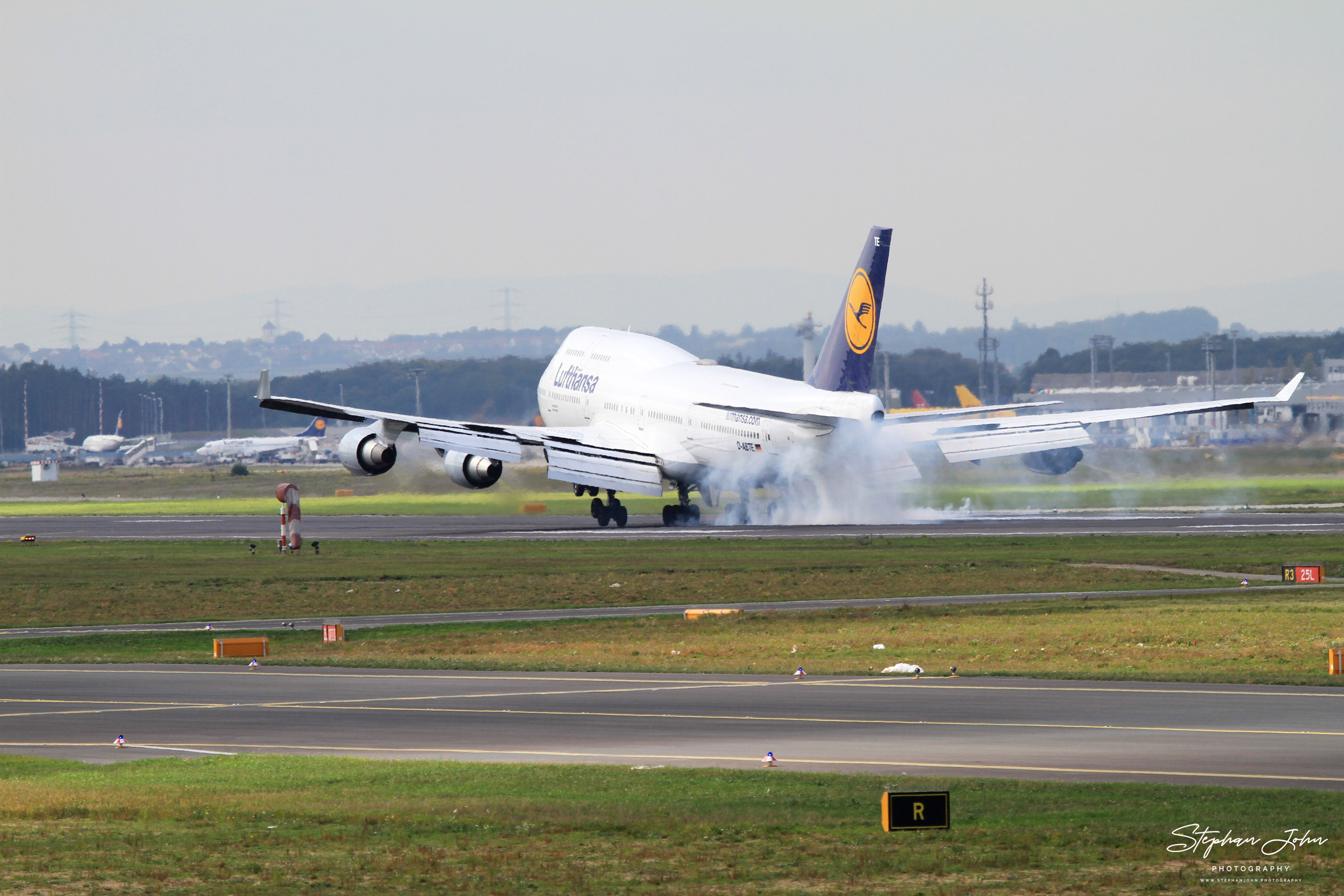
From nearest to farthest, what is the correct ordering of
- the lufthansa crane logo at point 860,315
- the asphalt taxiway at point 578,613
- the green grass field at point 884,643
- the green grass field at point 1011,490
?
the green grass field at point 884,643
the asphalt taxiway at point 578,613
the lufthansa crane logo at point 860,315
the green grass field at point 1011,490

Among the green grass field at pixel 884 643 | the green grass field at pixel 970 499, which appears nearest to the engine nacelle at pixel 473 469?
the green grass field at pixel 970 499

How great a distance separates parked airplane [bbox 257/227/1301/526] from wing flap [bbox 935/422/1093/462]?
72 millimetres

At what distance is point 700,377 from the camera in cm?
7281

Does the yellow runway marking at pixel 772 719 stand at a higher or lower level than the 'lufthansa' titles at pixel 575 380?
lower

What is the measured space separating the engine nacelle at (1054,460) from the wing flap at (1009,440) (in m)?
0.37

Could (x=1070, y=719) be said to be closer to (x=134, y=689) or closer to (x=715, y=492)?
(x=134, y=689)

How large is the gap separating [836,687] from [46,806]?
1406cm

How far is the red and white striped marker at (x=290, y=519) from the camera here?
6088 centimetres

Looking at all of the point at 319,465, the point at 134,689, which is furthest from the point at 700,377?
the point at 319,465

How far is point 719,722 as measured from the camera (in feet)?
78.7

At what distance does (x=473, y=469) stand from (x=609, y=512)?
252 inches

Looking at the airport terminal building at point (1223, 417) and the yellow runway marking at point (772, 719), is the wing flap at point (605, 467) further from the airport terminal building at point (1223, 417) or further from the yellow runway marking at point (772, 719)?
the yellow runway marking at point (772, 719)

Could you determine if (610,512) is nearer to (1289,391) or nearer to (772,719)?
(1289,391)

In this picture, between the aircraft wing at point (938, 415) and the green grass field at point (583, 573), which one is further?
the aircraft wing at point (938, 415)
